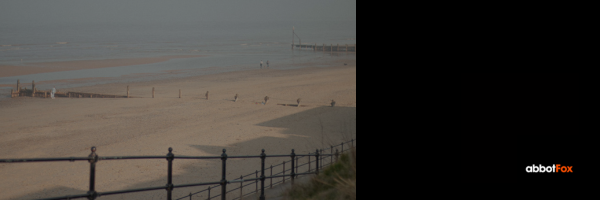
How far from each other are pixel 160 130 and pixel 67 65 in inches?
1311

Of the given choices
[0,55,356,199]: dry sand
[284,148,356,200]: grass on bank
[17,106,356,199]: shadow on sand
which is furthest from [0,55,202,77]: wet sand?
[284,148,356,200]: grass on bank

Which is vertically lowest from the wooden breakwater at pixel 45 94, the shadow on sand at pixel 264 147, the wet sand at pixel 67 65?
the shadow on sand at pixel 264 147

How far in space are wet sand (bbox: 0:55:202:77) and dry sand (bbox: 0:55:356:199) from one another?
532 inches

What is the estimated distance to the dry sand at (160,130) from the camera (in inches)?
510

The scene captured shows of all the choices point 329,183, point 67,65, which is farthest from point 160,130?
point 67,65

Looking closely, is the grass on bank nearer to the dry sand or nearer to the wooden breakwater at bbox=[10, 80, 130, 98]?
the dry sand

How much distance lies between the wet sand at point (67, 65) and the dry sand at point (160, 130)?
A: 1351 cm

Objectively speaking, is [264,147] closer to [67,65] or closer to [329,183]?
[329,183]

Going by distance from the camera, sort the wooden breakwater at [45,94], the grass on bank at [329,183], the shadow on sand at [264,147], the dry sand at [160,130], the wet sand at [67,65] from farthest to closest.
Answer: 1. the wet sand at [67,65]
2. the wooden breakwater at [45,94]
3. the dry sand at [160,130]
4. the shadow on sand at [264,147]
5. the grass on bank at [329,183]

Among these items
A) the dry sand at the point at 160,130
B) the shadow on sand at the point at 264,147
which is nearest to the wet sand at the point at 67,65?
the dry sand at the point at 160,130

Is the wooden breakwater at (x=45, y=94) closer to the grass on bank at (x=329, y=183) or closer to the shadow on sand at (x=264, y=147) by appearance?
the shadow on sand at (x=264, y=147)

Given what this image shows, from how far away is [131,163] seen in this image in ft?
47.2
